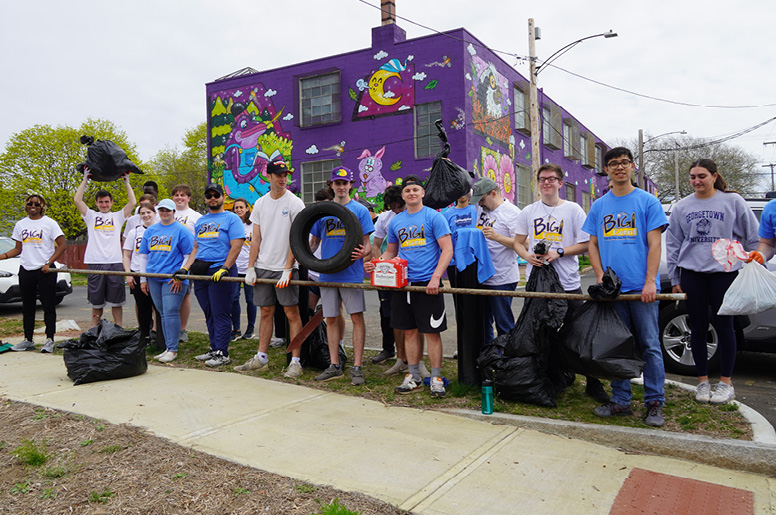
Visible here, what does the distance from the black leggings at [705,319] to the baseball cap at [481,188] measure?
75.8 inches

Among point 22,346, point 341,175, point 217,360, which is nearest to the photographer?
point 341,175

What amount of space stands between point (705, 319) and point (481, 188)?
231 centimetres

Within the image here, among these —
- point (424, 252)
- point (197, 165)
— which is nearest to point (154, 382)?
point (424, 252)

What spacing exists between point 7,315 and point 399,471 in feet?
37.7

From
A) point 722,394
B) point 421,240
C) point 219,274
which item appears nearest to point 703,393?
point 722,394

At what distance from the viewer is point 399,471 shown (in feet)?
10.2

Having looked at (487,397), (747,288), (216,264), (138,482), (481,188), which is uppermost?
(481,188)

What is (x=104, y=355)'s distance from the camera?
5215mm

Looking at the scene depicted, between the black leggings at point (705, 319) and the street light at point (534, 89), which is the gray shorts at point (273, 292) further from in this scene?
the street light at point (534, 89)

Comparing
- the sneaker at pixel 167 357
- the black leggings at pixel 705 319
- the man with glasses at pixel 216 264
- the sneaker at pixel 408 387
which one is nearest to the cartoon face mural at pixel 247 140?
the man with glasses at pixel 216 264

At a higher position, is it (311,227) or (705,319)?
(311,227)

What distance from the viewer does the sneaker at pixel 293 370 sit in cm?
538

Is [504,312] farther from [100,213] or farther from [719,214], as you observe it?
[100,213]

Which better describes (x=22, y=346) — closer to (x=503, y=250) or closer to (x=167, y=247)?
(x=167, y=247)
